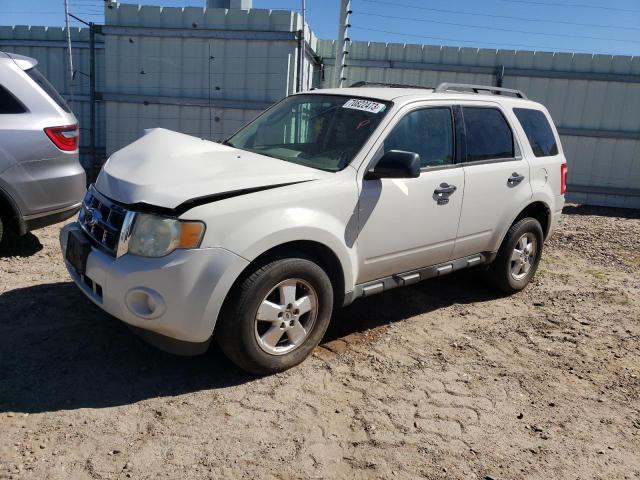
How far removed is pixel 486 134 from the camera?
15.9 ft

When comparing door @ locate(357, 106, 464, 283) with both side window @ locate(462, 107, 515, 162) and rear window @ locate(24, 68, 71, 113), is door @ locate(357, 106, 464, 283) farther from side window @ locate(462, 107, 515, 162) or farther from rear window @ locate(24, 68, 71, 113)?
rear window @ locate(24, 68, 71, 113)

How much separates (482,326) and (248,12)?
276 inches

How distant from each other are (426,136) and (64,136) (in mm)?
3383

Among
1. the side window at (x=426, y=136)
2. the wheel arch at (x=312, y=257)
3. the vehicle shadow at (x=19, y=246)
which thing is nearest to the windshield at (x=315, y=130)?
the side window at (x=426, y=136)

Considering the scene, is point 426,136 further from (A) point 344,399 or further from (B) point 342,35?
(B) point 342,35

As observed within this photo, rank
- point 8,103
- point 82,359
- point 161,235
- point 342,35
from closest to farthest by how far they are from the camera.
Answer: point 161,235, point 82,359, point 8,103, point 342,35

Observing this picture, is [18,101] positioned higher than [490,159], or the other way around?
[18,101]

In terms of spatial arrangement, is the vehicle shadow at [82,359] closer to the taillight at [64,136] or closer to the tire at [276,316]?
the tire at [276,316]

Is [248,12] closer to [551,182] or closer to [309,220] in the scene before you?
[551,182]

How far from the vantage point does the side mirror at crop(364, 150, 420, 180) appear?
3.66 meters

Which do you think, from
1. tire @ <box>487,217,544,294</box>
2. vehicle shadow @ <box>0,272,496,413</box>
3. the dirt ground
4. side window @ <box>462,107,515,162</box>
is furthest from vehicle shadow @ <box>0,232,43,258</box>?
tire @ <box>487,217,544,294</box>

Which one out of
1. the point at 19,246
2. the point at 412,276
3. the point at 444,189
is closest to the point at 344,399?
the point at 412,276

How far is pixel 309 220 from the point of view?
11.4ft

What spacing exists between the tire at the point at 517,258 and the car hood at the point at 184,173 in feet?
Result: 7.39
